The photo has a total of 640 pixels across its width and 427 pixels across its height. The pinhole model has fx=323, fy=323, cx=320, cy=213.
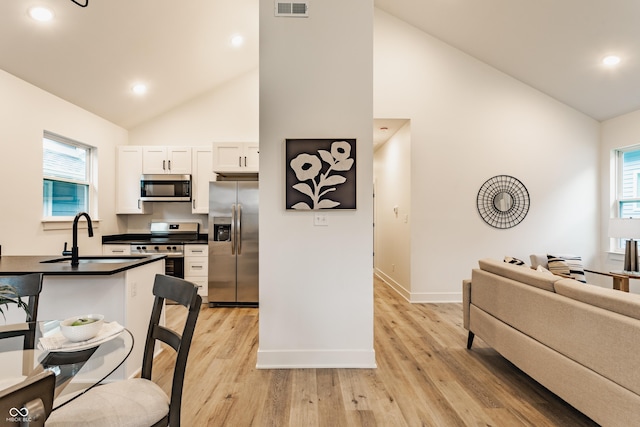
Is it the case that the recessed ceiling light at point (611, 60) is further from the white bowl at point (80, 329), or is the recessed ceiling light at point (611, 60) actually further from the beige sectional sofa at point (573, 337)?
the white bowl at point (80, 329)

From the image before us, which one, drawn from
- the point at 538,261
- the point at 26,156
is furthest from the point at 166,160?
the point at 538,261

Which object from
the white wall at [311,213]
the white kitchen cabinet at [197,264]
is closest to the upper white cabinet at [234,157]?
the white kitchen cabinet at [197,264]

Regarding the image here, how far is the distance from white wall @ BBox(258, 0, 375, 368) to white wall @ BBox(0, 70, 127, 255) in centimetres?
250

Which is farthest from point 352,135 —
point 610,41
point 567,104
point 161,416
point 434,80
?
point 567,104

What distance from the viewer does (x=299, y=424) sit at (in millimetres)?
1951

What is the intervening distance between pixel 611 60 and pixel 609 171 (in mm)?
1729

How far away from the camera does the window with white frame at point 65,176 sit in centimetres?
366

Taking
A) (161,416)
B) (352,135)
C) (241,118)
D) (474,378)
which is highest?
(241,118)

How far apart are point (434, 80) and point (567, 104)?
6.75ft

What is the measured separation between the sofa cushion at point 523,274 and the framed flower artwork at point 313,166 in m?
1.35

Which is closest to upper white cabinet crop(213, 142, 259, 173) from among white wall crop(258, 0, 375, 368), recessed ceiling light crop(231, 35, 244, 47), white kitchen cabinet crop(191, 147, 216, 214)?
white kitchen cabinet crop(191, 147, 216, 214)

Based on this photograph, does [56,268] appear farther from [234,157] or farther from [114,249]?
[234,157]

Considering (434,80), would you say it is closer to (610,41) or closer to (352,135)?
(610,41)

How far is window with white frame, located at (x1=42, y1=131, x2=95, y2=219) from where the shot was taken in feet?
12.0
